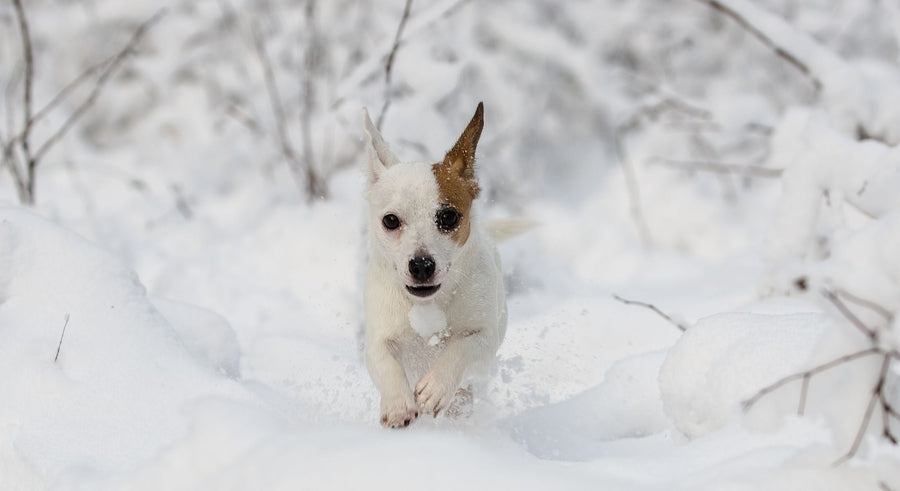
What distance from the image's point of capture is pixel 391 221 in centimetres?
246

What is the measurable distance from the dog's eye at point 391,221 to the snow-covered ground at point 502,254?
62 centimetres

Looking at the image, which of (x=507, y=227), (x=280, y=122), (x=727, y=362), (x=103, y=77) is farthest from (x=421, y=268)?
(x=280, y=122)

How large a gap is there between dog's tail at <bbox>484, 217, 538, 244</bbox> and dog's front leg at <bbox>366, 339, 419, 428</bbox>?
2.71 feet

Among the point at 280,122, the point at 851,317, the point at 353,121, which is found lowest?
the point at 280,122

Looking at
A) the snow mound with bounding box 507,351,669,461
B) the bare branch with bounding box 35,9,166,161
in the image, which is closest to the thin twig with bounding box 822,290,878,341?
the snow mound with bounding box 507,351,669,461

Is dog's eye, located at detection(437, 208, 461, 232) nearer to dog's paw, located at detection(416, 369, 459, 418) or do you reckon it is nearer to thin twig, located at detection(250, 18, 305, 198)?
dog's paw, located at detection(416, 369, 459, 418)

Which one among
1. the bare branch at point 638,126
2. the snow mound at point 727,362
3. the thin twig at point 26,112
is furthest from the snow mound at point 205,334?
the bare branch at point 638,126

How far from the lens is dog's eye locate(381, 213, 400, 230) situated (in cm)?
245

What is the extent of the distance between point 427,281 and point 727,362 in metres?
0.85

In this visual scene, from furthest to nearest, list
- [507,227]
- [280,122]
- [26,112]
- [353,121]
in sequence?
1. [280,122]
2. [353,121]
3. [26,112]
4. [507,227]

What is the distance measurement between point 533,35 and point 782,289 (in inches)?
205

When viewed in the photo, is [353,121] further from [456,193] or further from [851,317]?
[851,317]

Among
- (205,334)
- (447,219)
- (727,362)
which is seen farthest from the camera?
(205,334)

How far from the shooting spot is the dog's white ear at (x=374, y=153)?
2.65m
